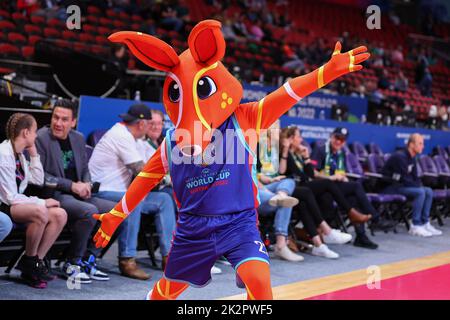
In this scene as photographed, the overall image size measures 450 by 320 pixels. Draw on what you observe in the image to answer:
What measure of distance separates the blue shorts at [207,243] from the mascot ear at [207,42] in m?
0.72

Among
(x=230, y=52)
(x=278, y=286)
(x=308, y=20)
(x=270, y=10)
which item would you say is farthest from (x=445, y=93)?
(x=278, y=286)

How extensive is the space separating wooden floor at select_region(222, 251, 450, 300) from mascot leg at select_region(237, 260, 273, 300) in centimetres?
186

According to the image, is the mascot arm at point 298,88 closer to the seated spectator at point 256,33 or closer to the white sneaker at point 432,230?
the white sneaker at point 432,230

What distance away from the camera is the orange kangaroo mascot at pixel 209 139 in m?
3.08

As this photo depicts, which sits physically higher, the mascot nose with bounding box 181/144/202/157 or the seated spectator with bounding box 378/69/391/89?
the seated spectator with bounding box 378/69/391/89

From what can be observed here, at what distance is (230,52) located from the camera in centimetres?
1377

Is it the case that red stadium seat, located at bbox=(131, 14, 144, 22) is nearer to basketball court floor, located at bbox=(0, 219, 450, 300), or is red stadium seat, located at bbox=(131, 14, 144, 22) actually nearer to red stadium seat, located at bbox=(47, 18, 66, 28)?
red stadium seat, located at bbox=(47, 18, 66, 28)

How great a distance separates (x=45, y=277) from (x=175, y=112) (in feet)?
7.53

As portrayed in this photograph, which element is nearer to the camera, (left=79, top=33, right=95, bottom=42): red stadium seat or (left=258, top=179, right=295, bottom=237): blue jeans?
(left=258, top=179, right=295, bottom=237): blue jeans

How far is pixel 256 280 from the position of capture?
292cm

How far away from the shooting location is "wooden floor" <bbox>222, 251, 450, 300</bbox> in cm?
498

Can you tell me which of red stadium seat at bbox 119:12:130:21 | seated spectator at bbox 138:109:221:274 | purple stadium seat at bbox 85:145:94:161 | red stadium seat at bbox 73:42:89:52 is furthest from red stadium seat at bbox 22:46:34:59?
seated spectator at bbox 138:109:221:274

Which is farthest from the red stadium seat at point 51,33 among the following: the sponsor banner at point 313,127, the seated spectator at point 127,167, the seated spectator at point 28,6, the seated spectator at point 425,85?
the seated spectator at point 425,85

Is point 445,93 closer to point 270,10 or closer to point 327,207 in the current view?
point 270,10
